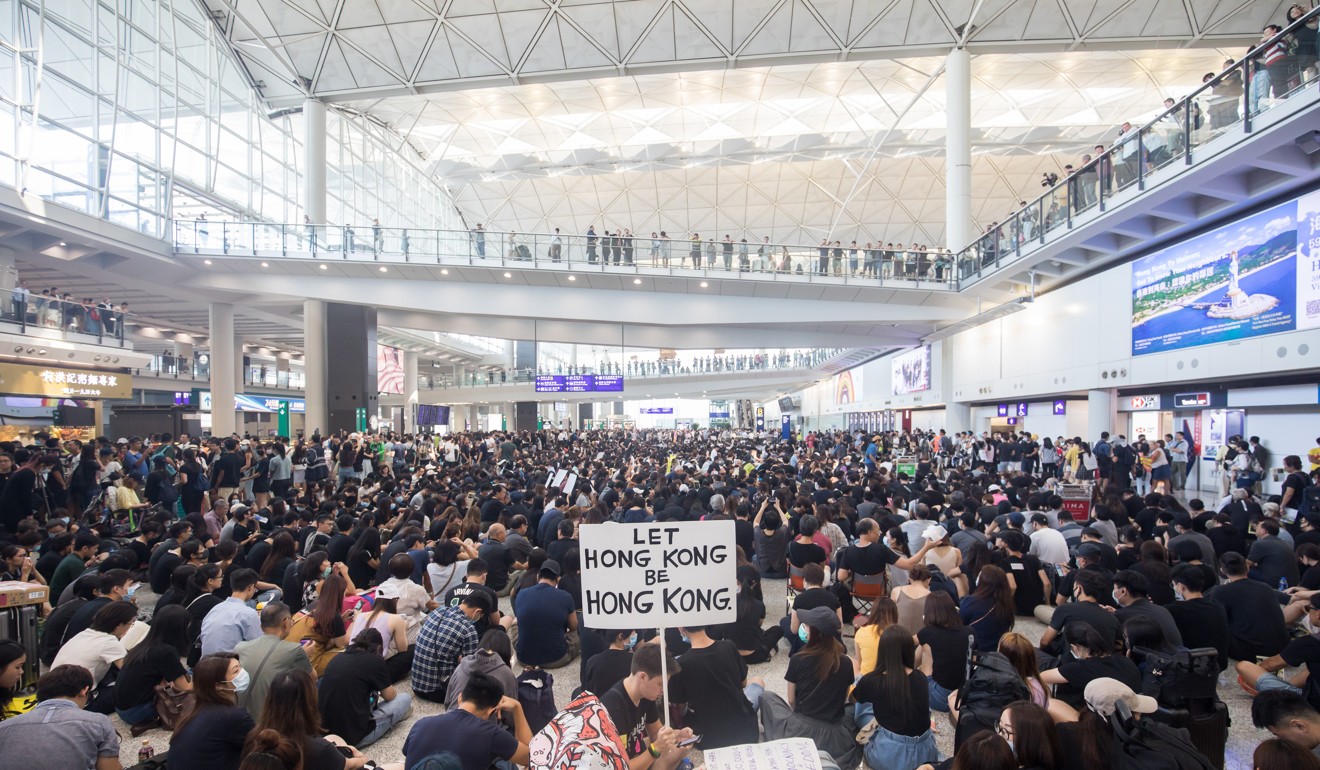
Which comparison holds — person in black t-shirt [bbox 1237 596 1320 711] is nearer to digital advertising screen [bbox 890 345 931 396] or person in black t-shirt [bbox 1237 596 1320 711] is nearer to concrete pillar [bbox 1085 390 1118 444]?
concrete pillar [bbox 1085 390 1118 444]

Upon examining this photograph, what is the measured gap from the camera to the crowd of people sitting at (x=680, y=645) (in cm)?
363

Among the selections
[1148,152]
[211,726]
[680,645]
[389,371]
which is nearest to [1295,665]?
[680,645]

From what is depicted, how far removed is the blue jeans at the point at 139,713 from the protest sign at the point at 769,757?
4809mm

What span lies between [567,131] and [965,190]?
26.7 meters

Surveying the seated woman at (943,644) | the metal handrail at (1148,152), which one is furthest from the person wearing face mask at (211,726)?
the metal handrail at (1148,152)

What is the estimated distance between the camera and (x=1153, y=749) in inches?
127

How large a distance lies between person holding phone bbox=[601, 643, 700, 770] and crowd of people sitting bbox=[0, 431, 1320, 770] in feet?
0.05

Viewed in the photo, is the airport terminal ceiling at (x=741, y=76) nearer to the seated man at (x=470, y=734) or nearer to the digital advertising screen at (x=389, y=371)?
the digital advertising screen at (x=389, y=371)

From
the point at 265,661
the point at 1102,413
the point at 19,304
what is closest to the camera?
the point at 265,661

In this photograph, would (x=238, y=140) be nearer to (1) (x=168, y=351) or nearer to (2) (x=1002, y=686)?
(1) (x=168, y=351)

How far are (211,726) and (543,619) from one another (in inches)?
122

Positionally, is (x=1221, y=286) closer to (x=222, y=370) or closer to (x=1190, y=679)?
(x=1190, y=679)

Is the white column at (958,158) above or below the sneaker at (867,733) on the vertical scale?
above

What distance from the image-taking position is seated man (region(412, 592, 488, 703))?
227 inches
